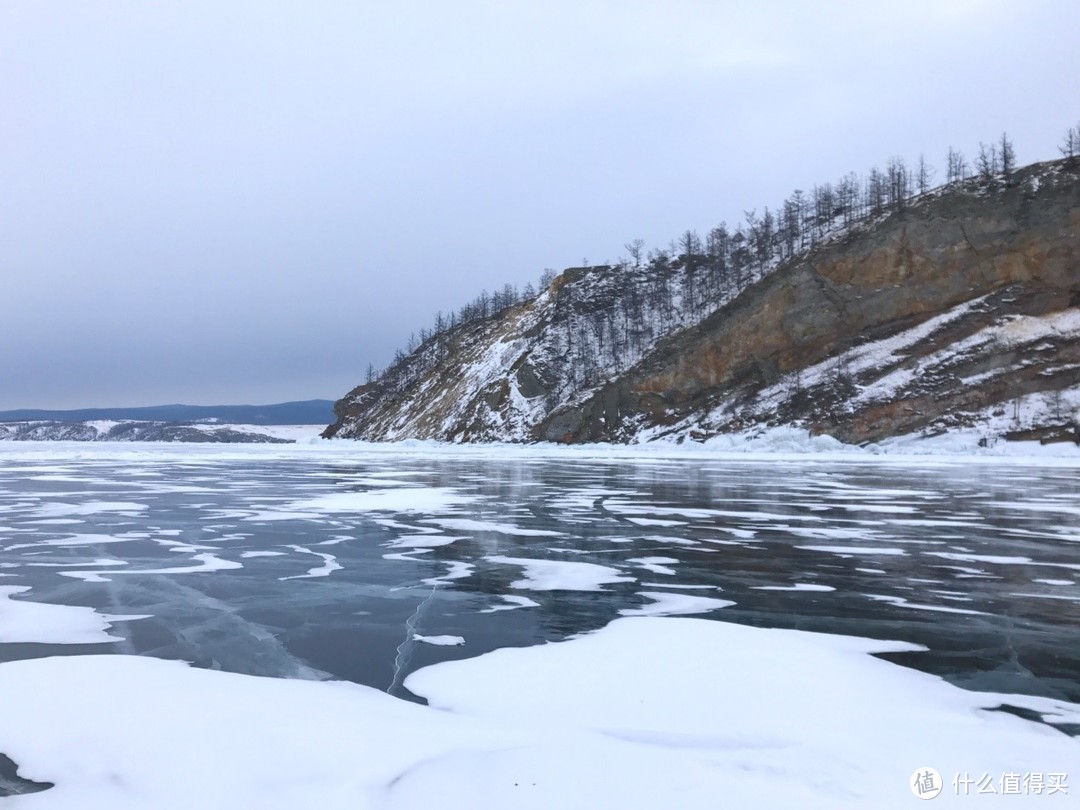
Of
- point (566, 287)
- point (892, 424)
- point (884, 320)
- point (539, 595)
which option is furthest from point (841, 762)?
point (566, 287)

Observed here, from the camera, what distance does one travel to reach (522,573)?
8711mm

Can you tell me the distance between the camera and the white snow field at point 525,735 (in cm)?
338

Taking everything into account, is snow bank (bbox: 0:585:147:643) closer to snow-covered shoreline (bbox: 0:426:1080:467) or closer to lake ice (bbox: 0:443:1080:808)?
lake ice (bbox: 0:443:1080:808)

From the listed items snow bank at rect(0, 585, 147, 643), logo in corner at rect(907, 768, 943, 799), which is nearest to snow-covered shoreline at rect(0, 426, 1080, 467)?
snow bank at rect(0, 585, 147, 643)

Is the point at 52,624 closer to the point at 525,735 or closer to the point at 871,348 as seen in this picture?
the point at 525,735

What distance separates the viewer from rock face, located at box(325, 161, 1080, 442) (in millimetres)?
51719

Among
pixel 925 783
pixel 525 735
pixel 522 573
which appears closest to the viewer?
pixel 925 783

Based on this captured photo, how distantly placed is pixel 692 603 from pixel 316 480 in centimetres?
1940

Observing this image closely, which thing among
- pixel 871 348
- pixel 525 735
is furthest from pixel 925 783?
pixel 871 348

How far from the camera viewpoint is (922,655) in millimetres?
5379

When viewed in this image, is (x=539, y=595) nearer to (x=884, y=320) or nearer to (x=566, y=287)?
(x=884, y=320)

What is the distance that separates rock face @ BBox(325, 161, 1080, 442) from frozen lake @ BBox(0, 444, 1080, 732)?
3772cm

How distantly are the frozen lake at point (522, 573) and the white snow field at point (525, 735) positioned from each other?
1.49 feet

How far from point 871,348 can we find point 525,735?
6219cm
